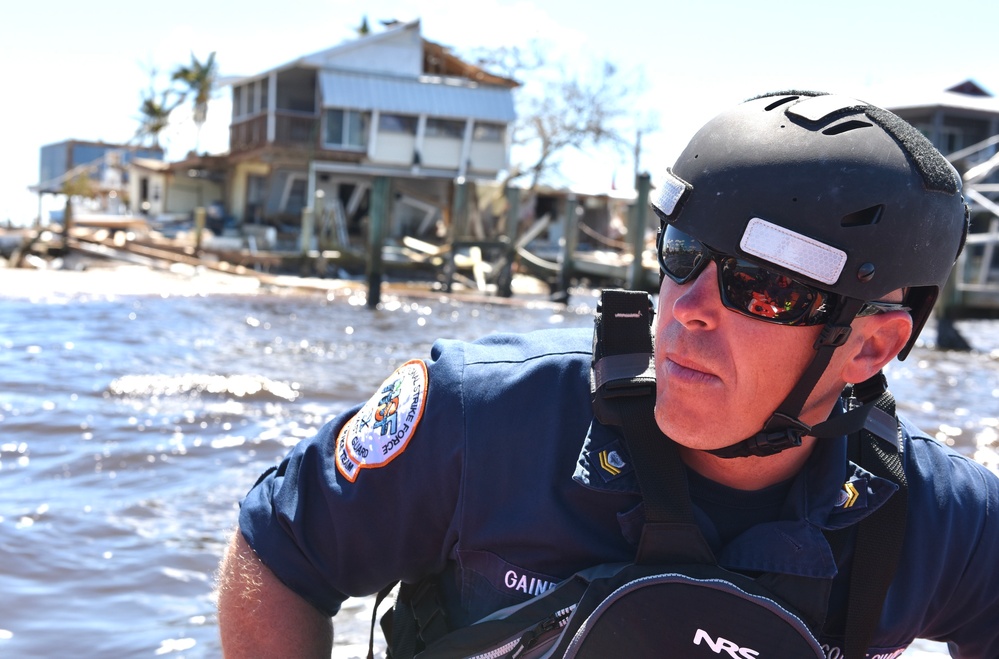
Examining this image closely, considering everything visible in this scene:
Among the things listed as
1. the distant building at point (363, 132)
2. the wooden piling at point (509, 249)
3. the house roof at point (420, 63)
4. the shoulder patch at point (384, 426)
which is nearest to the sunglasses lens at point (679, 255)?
the shoulder patch at point (384, 426)

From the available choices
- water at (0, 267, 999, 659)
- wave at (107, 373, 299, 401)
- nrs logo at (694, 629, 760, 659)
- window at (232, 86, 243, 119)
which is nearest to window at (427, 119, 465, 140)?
window at (232, 86, 243, 119)

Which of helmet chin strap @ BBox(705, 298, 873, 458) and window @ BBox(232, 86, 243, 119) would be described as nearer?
helmet chin strap @ BBox(705, 298, 873, 458)

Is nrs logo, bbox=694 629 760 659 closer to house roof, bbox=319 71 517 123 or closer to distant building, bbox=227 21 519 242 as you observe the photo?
distant building, bbox=227 21 519 242

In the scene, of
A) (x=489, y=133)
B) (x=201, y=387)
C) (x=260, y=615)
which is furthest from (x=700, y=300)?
(x=489, y=133)

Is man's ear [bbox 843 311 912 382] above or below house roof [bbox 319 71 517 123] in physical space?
below

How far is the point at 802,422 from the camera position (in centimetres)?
203

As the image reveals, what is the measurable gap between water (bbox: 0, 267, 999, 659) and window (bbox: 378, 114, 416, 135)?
21719mm

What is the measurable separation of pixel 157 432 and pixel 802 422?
4.67 metres

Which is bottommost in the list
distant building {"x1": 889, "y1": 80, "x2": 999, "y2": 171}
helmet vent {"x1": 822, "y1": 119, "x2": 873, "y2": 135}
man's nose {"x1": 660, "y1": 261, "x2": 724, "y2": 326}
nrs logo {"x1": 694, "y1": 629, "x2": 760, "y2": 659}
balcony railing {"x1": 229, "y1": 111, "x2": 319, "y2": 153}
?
nrs logo {"x1": 694, "y1": 629, "x2": 760, "y2": 659}

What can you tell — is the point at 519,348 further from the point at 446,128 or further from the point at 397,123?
the point at 446,128

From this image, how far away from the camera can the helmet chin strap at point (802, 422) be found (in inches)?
78.4

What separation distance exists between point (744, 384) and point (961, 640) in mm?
817

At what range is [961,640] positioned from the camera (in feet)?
7.40

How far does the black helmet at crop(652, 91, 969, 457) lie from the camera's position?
1990 mm
